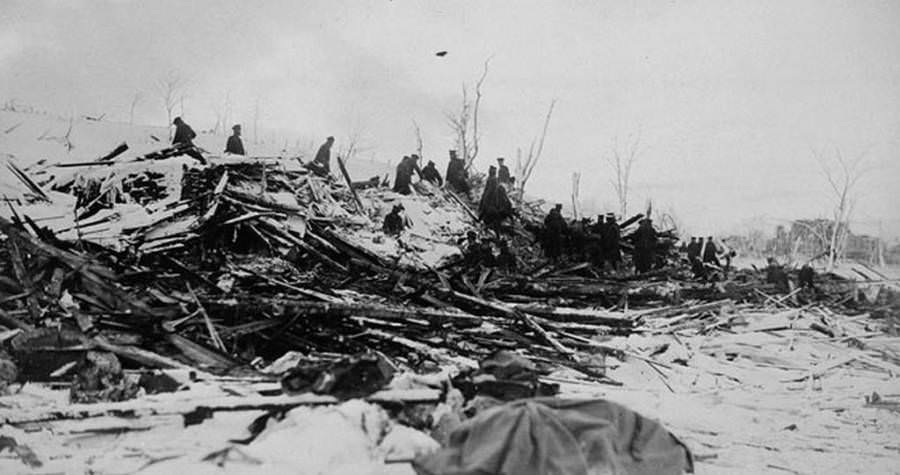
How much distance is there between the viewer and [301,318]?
5406 millimetres

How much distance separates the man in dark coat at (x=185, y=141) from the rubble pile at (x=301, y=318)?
0.23 metres

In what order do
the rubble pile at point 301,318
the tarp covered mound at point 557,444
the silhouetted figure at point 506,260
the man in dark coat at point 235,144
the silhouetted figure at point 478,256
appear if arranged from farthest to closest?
the man in dark coat at point 235,144, the silhouetted figure at point 506,260, the silhouetted figure at point 478,256, the rubble pile at point 301,318, the tarp covered mound at point 557,444

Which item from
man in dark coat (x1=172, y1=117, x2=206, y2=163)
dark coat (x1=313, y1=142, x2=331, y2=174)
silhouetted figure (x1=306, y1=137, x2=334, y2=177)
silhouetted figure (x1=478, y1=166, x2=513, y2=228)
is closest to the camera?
man in dark coat (x1=172, y1=117, x2=206, y2=163)

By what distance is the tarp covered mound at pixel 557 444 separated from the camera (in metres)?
2.72

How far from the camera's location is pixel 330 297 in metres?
6.05

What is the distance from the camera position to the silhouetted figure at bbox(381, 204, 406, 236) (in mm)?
10016

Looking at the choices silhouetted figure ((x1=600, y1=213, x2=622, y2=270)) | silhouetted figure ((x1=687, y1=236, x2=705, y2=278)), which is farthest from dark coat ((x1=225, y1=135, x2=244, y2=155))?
silhouetted figure ((x1=687, y1=236, x2=705, y2=278))

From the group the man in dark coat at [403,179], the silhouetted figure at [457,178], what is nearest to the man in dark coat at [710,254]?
the silhouetted figure at [457,178]

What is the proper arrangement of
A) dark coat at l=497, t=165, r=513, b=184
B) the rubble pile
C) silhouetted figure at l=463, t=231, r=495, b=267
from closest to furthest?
the rubble pile, silhouetted figure at l=463, t=231, r=495, b=267, dark coat at l=497, t=165, r=513, b=184

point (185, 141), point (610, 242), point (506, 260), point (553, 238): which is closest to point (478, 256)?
point (506, 260)

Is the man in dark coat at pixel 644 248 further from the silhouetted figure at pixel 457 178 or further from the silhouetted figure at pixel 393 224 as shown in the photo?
the silhouetted figure at pixel 457 178

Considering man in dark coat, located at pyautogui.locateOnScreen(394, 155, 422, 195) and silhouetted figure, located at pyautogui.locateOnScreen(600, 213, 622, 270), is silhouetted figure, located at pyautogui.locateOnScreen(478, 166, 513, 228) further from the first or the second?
silhouetted figure, located at pyautogui.locateOnScreen(600, 213, 622, 270)

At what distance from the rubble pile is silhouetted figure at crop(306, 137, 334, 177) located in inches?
63.4

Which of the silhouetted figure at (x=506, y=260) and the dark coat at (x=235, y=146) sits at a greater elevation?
the dark coat at (x=235, y=146)
